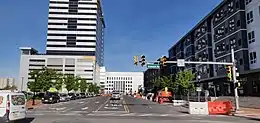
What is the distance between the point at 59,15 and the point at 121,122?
526 ft

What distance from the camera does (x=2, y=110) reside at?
13.5 m

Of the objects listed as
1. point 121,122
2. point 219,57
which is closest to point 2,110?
point 121,122

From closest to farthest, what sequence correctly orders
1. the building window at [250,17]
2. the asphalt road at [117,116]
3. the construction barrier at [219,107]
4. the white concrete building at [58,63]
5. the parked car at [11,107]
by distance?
the parked car at [11,107]
the asphalt road at [117,116]
the construction barrier at [219,107]
the building window at [250,17]
the white concrete building at [58,63]

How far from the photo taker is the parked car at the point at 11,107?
1354 centimetres

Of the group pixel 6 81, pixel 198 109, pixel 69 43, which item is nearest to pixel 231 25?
pixel 198 109

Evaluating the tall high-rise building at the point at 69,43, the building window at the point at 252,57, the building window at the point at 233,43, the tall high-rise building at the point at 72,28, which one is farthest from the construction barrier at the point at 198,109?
the tall high-rise building at the point at 72,28

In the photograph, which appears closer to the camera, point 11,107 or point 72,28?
point 11,107

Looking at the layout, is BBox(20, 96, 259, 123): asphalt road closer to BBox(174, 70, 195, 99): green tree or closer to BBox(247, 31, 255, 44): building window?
BBox(174, 70, 195, 99): green tree

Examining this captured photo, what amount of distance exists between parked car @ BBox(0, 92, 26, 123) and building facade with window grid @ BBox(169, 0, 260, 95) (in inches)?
1202

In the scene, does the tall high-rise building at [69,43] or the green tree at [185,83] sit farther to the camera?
the tall high-rise building at [69,43]

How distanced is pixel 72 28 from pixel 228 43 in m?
131

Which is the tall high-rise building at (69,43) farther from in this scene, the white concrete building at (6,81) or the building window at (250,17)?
the building window at (250,17)

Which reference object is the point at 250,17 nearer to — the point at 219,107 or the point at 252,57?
the point at 252,57

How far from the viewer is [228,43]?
1896 inches
